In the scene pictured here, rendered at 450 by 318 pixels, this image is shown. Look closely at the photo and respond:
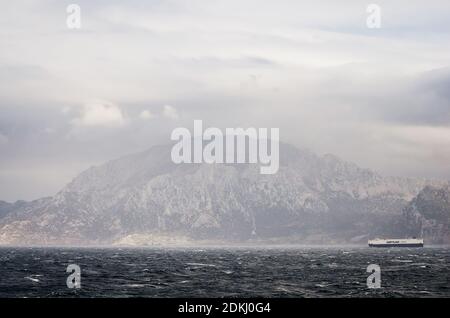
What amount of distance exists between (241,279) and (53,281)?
1695 inches

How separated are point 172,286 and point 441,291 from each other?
52.8 m

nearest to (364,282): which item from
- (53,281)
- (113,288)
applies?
(113,288)
